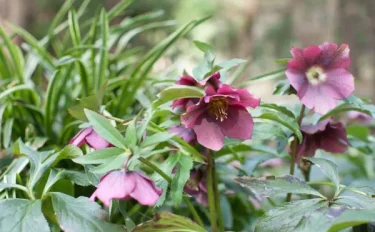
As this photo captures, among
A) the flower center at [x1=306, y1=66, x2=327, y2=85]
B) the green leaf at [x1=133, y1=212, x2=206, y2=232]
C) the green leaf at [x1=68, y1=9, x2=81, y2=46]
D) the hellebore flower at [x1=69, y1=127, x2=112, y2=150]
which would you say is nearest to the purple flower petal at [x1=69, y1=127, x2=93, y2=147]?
the hellebore flower at [x1=69, y1=127, x2=112, y2=150]

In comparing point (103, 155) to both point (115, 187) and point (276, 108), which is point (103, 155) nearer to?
point (115, 187)

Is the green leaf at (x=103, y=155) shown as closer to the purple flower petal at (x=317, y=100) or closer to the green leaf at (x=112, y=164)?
the green leaf at (x=112, y=164)

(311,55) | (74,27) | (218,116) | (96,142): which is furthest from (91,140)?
(74,27)

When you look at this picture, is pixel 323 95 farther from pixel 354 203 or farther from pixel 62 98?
pixel 62 98

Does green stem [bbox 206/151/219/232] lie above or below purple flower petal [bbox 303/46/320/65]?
below

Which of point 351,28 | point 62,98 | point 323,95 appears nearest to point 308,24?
point 351,28

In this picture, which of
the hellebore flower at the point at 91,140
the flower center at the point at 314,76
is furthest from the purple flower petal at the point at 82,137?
the flower center at the point at 314,76

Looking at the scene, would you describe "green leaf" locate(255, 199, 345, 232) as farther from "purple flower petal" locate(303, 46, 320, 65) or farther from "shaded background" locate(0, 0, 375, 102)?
"shaded background" locate(0, 0, 375, 102)
